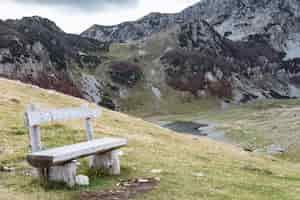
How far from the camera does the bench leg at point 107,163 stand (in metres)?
19.0

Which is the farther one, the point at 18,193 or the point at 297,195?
the point at 297,195

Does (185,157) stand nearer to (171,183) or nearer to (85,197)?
(171,183)

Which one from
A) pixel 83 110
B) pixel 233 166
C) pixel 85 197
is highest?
pixel 83 110

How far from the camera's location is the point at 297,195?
800 inches

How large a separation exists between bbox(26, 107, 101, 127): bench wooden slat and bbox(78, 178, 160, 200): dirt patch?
3.11 metres

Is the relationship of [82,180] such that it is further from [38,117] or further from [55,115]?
[38,117]

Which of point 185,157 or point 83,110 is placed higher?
point 83,110

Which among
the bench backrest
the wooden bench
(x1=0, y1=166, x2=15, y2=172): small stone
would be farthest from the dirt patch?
(x1=0, y1=166, x2=15, y2=172): small stone

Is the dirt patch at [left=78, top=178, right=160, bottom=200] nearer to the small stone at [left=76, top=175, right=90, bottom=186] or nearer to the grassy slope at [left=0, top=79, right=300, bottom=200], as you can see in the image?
the grassy slope at [left=0, top=79, right=300, bottom=200]

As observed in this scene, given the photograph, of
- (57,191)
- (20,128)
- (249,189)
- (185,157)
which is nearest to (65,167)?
(57,191)

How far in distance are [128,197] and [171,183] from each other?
10.6ft

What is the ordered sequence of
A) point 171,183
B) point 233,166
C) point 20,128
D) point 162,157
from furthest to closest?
point 20,128
point 233,166
point 162,157
point 171,183

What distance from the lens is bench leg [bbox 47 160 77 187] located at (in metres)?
16.3

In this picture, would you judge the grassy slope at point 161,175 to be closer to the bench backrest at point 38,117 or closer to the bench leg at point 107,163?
the bench leg at point 107,163
